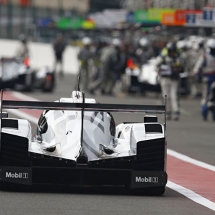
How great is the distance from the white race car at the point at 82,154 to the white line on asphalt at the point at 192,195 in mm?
401

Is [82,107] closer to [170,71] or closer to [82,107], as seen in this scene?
[82,107]

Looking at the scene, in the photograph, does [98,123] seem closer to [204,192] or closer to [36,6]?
[204,192]

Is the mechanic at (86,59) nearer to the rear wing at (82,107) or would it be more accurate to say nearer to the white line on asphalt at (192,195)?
the white line on asphalt at (192,195)

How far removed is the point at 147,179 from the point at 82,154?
0.80 m

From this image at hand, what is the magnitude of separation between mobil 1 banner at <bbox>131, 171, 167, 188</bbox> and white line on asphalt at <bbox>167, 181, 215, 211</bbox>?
41 centimetres

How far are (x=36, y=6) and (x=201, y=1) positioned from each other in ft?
120

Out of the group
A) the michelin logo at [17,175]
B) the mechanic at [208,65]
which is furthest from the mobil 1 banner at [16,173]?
the mechanic at [208,65]

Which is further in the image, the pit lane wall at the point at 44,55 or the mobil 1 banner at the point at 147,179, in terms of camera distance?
the pit lane wall at the point at 44,55

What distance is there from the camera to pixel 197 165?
54.9 feet

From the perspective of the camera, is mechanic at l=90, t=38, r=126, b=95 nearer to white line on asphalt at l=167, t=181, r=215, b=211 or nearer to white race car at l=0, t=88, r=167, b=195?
white line on asphalt at l=167, t=181, r=215, b=211

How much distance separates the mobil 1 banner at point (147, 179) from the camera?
12.2 m

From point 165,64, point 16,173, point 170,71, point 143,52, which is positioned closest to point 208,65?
point 170,71

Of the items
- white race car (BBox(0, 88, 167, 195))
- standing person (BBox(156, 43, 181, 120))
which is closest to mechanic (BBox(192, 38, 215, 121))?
standing person (BBox(156, 43, 181, 120))

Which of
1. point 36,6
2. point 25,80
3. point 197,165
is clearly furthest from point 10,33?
point 197,165
